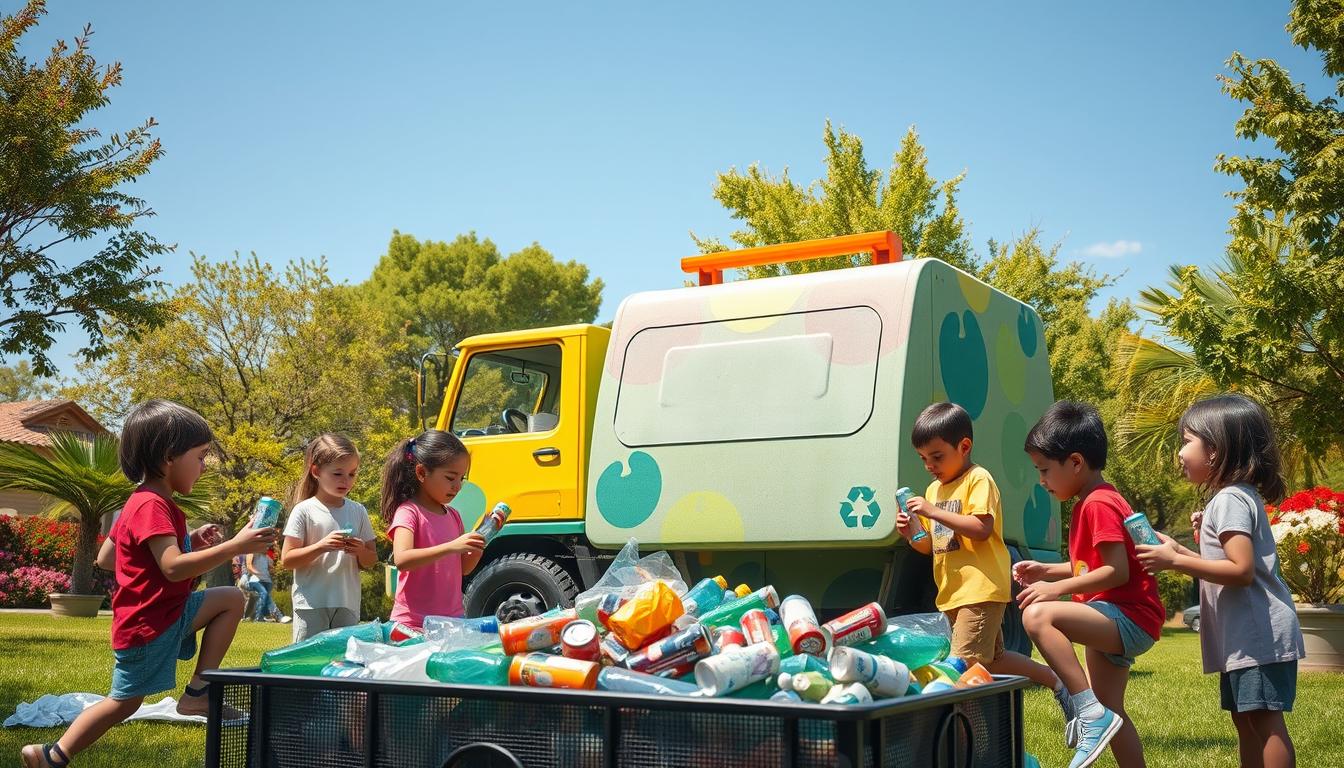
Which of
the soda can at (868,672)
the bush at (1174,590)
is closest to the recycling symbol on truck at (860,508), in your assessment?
the soda can at (868,672)

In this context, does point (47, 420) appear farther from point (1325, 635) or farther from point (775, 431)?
point (1325, 635)

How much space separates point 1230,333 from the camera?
38.9ft

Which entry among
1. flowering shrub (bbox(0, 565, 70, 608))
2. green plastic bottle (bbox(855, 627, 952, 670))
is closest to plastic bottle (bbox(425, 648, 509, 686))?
green plastic bottle (bbox(855, 627, 952, 670))

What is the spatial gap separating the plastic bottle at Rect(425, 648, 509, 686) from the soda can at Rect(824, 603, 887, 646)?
2.39 feet

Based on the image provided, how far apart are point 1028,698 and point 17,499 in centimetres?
3695

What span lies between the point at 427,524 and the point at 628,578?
69.4 inches

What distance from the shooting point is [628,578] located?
2.94 meters

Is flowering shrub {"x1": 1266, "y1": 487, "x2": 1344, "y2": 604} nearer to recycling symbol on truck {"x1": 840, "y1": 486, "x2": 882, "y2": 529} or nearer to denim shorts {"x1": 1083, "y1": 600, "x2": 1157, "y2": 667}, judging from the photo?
recycling symbol on truck {"x1": 840, "y1": 486, "x2": 882, "y2": 529}

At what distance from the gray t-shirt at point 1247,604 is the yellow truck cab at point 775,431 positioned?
2496 millimetres

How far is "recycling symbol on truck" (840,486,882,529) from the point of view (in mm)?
6070

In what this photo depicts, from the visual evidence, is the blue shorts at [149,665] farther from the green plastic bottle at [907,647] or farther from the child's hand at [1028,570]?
the child's hand at [1028,570]

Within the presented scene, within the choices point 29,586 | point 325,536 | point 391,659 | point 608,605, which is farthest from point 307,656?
point 29,586

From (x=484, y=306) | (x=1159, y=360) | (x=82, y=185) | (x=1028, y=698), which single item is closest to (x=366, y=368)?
(x=484, y=306)

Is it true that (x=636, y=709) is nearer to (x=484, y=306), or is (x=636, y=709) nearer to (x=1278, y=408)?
(x=1278, y=408)
